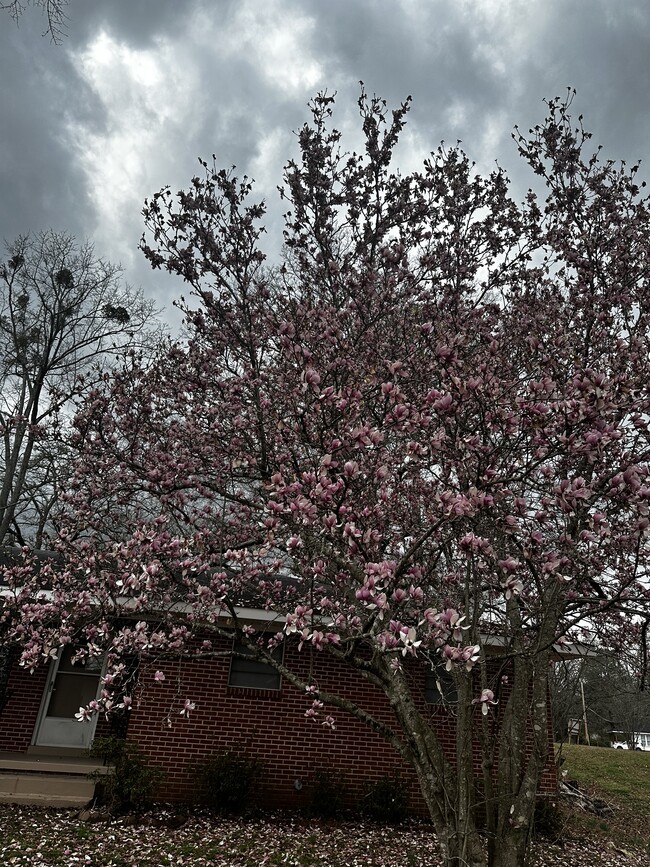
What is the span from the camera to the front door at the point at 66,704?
9133mm

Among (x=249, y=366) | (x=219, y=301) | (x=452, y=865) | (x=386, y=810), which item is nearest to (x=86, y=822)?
(x=386, y=810)

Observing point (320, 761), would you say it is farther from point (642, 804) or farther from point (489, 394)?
point (642, 804)

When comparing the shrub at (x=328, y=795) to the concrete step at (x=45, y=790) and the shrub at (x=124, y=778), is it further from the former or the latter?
the concrete step at (x=45, y=790)

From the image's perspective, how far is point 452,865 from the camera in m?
3.85

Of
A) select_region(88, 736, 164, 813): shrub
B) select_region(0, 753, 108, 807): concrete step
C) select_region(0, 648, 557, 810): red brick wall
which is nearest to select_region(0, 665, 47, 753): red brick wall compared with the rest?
select_region(0, 753, 108, 807): concrete step

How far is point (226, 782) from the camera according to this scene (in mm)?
7293

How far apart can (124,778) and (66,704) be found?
291 centimetres

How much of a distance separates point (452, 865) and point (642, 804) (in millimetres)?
10370

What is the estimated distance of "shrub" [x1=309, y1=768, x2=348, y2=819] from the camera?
7664 mm

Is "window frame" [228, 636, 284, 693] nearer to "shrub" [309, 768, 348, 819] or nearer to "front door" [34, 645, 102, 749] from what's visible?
"shrub" [309, 768, 348, 819]

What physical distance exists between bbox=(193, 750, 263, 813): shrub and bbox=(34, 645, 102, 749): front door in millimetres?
2464

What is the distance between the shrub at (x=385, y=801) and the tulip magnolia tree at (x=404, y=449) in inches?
100

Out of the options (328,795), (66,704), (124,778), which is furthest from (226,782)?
(66,704)

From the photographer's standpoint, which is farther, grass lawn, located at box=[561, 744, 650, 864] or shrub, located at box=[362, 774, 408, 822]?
grass lawn, located at box=[561, 744, 650, 864]
